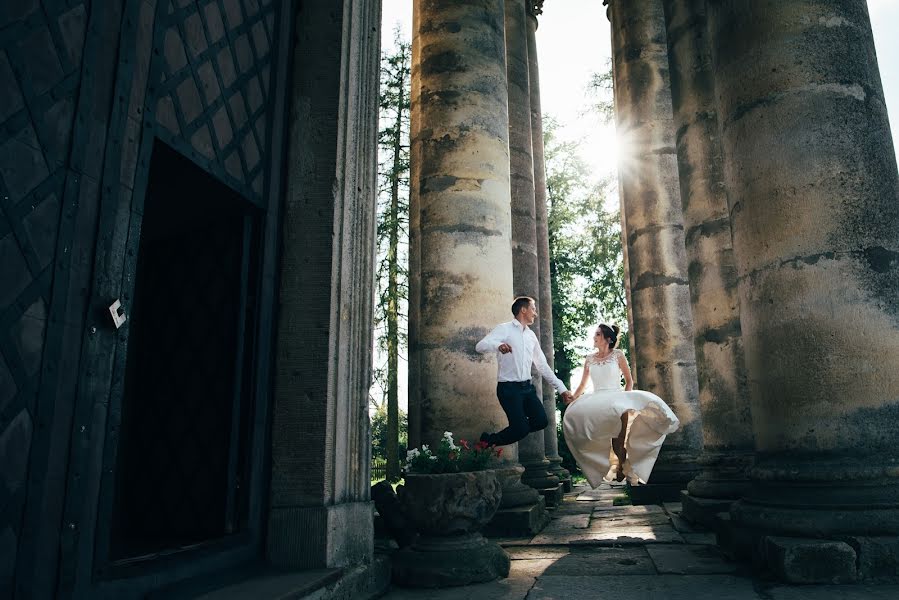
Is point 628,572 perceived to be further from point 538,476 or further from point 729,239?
point 538,476

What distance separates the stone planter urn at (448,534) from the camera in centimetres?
455

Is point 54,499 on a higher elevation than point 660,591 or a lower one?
higher

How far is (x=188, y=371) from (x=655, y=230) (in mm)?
9368

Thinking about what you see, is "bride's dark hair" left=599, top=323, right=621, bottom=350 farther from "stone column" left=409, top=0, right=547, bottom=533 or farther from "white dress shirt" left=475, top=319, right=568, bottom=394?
"stone column" left=409, top=0, right=547, bottom=533

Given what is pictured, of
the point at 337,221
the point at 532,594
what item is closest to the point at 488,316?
the point at 337,221

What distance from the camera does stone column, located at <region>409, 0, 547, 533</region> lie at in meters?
6.82

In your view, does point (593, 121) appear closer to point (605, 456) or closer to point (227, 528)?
point (605, 456)

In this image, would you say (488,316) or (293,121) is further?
(488,316)

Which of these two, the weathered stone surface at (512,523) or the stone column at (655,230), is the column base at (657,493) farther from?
the weathered stone surface at (512,523)

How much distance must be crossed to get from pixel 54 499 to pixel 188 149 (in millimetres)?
1935

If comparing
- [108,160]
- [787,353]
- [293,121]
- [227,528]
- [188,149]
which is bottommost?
[227,528]

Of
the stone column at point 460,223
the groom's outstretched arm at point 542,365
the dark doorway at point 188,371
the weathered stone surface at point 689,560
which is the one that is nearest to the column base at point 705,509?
the weathered stone surface at point 689,560

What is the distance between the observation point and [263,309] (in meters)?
4.14

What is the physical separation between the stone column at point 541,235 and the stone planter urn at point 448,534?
863 centimetres
